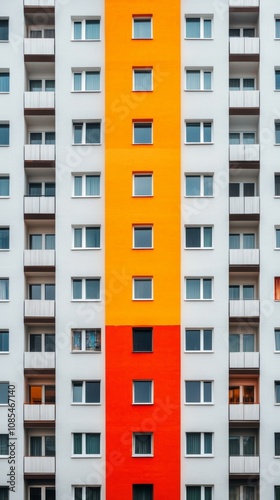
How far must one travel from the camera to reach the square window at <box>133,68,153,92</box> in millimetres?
38875

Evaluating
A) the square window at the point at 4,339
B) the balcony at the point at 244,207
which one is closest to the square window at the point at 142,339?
the square window at the point at 4,339

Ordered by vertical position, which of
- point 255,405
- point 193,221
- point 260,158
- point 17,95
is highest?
point 17,95

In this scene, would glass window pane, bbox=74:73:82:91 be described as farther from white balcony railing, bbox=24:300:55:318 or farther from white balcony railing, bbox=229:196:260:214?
white balcony railing, bbox=24:300:55:318

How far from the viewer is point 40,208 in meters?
38.2

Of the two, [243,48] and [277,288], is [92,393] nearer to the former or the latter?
[277,288]

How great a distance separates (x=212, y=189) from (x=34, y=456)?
17593mm

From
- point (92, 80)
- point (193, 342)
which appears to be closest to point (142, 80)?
point (92, 80)

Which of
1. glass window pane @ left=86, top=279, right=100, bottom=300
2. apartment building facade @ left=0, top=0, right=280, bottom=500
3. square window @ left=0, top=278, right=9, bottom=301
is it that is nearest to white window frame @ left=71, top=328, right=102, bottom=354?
apartment building facade @ left=0, top=0, right=280, bottom=500

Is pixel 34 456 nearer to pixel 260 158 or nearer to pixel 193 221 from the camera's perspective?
pixel 193 221

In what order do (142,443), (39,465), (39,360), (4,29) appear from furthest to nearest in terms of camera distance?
(4,29) → (39,360) → (142,443) → (39,465)

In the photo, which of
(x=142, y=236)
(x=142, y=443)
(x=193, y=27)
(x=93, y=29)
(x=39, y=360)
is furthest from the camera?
(x=93, y=29)

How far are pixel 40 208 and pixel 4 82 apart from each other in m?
7.73

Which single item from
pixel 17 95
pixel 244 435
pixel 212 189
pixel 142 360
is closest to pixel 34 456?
pixel 142 360

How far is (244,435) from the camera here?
38062mm
